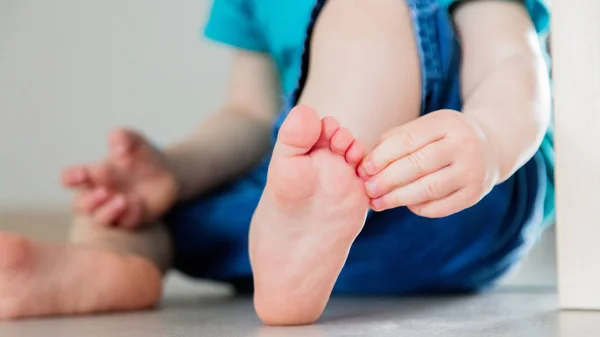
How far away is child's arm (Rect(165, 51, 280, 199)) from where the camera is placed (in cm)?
91

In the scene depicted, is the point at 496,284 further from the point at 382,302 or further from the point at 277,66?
the point at 277,66

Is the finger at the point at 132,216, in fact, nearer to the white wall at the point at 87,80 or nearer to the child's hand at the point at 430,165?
the child's hand at the point at 430,165

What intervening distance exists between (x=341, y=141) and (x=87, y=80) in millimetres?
1047

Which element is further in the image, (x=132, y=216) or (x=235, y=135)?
(x=235, y=135)

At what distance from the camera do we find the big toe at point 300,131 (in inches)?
19.9

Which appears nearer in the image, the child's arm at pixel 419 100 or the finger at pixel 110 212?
the child's arm at pixel 419 100

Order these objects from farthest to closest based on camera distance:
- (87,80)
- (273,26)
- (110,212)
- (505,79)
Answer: (87,80) < (273,26) < (110,212) < (505,79)

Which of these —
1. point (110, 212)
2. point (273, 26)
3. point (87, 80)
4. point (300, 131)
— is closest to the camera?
point (300, 131)

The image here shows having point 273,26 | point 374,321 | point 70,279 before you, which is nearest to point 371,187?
point 374,321

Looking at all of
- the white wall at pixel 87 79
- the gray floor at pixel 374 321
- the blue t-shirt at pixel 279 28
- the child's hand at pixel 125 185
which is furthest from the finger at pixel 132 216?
the white wall at pixel 87 79

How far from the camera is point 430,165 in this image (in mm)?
518

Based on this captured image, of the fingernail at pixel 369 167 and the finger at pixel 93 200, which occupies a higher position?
the fingernail at pixel 369 167

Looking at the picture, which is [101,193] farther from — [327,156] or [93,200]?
[327,156]

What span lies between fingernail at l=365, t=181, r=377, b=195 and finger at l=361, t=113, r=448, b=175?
0.03ft
